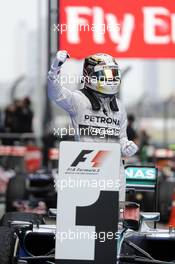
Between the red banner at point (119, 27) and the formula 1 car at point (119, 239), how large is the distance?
3028mm

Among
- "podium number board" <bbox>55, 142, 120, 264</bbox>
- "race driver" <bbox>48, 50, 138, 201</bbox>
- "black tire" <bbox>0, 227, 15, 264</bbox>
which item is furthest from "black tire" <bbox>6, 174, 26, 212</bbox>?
"podium number board" <bbox>55, 142, 120, 264</bbox>

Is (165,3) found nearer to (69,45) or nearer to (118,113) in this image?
(69,45)

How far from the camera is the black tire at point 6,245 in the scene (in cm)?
717

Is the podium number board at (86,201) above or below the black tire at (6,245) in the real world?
above

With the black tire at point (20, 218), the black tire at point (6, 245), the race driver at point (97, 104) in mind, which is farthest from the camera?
the black tire at point (20, 218)

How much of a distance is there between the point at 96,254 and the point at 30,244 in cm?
131

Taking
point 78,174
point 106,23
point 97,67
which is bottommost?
point 78,174

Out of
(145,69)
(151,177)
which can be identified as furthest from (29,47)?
(151,177)

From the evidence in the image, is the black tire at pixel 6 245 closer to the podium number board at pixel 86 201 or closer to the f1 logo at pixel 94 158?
the podium number board at pixel 86 201

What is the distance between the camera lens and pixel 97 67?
310 inches

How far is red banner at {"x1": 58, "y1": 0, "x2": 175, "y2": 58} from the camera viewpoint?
1110cm

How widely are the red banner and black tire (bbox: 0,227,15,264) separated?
3915mm

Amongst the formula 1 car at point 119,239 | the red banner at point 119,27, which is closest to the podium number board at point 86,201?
the formula 1 car at point 119,239

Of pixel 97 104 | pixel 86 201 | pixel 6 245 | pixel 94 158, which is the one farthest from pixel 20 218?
pixel 94 158
